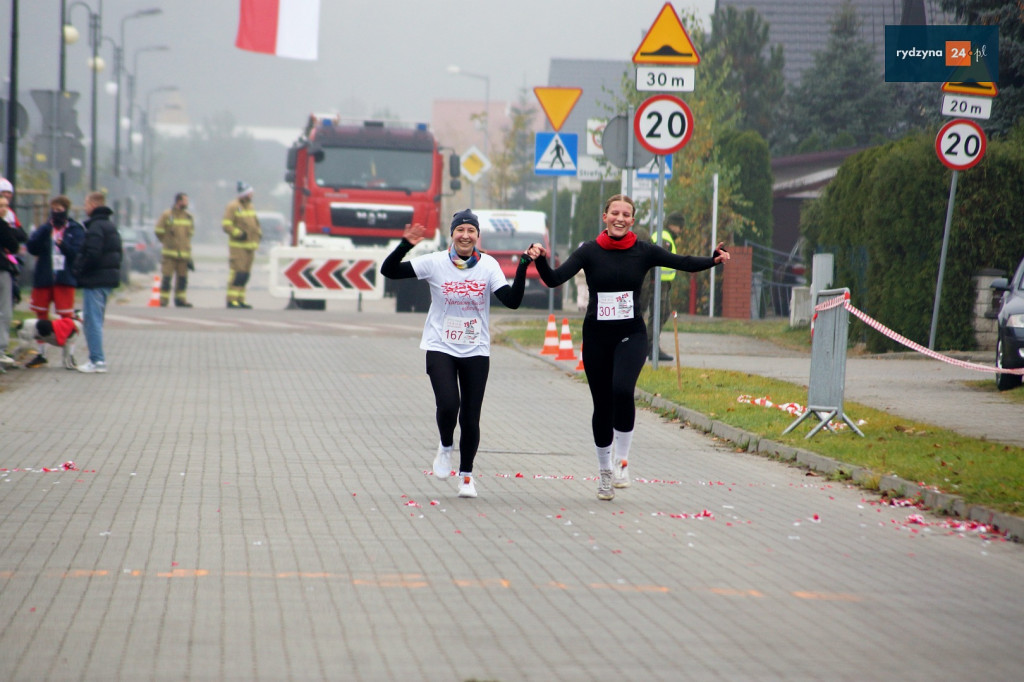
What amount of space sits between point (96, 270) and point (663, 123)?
6.46 m

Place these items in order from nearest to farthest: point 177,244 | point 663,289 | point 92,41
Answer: point 663,289 → point 177,244 → point 92,41

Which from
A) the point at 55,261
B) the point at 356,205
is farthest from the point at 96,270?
the point at 356,205

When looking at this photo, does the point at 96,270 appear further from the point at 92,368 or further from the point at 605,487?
the point at 605,487

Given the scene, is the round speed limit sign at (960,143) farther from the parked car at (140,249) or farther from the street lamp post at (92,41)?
the parked car at (140,249)

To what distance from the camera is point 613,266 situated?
8883mm

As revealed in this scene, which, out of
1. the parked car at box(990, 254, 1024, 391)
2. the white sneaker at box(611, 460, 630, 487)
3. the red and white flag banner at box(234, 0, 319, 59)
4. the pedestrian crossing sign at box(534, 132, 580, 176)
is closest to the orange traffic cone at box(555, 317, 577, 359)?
the pedestrian crossing sign at box(534, 132, 580, 176)

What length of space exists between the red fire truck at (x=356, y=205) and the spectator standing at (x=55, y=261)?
11.4 m

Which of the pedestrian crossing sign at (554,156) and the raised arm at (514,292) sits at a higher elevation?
the pedestrian crossing sign at (554,156)

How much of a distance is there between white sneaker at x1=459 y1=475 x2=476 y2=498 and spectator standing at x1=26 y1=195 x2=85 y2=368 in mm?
8572

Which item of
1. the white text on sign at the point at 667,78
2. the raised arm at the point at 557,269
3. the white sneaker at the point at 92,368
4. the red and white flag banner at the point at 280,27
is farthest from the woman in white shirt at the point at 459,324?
the red and white flag banner at the point at 280,27

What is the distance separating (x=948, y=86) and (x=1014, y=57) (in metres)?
5.86

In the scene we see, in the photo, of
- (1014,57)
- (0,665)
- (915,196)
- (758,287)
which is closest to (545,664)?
(0,665)

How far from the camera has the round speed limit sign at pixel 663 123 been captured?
1521cm

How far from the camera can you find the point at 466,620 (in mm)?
5535
